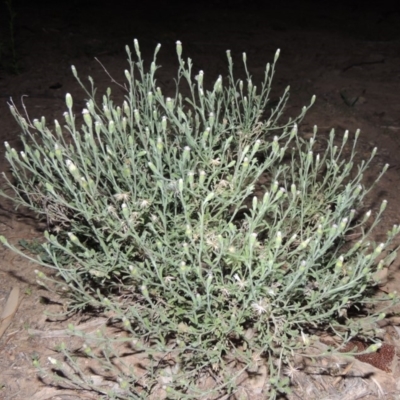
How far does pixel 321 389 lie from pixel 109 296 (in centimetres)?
112

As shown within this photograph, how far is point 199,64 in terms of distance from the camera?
6.15 metres

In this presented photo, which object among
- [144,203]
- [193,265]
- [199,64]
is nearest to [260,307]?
[193,265]

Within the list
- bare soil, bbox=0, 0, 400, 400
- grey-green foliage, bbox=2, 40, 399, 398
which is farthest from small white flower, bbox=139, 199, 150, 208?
bare soil, bbox=0, 0, 400, 400

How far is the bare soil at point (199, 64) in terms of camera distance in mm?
3170

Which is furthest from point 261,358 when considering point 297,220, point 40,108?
point 40,108

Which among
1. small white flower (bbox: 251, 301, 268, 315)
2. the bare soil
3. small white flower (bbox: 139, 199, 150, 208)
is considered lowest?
the bare soil

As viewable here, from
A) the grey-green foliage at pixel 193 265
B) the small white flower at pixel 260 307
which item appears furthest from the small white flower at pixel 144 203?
the small white flower at pixel 260 307

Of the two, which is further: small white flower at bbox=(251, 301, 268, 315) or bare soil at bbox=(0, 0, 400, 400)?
bare soil at bbox=(0, 0, 400, 400)

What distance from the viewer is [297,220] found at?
3094mm

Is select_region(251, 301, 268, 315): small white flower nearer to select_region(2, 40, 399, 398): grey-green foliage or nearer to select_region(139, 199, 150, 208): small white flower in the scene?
select_region(2, 40, 399, 398): grey-green foliage

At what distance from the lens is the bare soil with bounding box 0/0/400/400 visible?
317 centimetres

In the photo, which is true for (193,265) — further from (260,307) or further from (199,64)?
(199,64)

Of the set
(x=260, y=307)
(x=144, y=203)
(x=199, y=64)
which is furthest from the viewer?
(x=199, y=64)

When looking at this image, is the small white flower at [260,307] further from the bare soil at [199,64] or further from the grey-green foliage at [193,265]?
the bare soil at [199,64]
